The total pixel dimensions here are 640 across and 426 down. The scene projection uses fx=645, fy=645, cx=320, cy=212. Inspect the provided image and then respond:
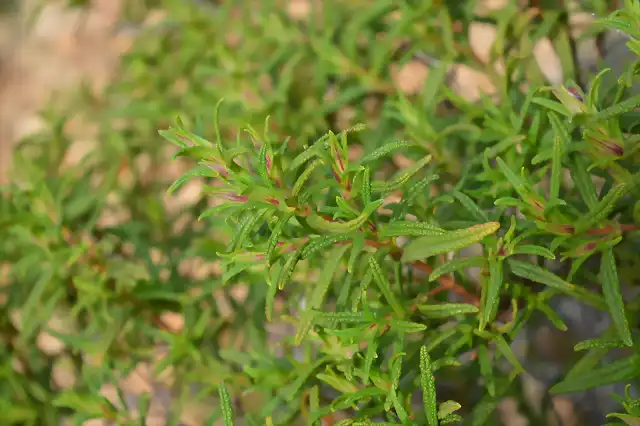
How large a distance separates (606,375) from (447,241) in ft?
0.79

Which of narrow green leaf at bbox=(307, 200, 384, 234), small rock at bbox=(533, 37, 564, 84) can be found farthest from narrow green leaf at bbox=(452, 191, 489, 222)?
small rock at bbox=(533, 37, 564, 84)

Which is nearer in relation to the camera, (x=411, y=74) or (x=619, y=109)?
(x=619, y=109)

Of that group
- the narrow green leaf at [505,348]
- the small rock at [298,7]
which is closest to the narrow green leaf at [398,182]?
the narrow green leaf at [505,348]

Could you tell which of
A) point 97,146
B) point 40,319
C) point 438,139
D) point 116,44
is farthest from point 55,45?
point 438,139

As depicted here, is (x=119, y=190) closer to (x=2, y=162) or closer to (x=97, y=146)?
(x=97, y=146)

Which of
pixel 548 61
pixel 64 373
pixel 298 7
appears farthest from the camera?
pixel 298 7

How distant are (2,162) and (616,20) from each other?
1550 mm

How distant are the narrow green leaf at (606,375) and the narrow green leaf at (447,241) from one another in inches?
8.1

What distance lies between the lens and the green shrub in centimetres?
68

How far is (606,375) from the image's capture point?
71 cm

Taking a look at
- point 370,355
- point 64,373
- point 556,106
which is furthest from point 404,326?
point 64,373

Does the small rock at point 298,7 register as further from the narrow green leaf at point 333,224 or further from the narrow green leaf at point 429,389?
the narrow green leaf at point 429,389

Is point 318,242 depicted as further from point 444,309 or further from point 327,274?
point 444,309

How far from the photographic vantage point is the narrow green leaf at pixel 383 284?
2.19 feet
